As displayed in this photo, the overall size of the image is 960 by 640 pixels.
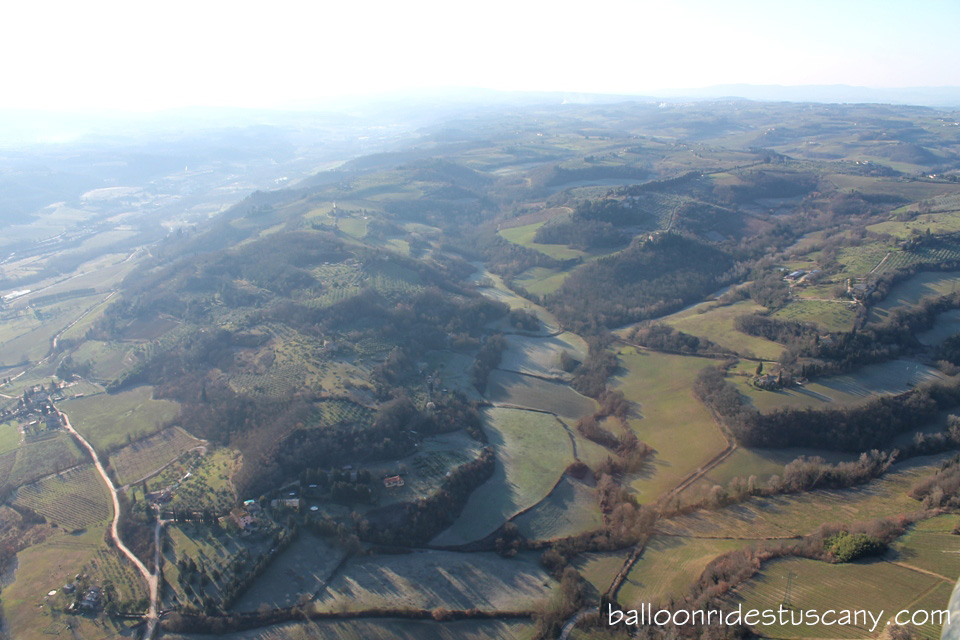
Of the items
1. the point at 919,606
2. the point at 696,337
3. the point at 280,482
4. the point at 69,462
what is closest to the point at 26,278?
the point at 69,462

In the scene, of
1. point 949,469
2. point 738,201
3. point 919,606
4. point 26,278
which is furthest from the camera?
point 738,201

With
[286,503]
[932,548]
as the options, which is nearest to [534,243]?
[286,503]

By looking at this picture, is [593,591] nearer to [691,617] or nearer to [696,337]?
[691,617]

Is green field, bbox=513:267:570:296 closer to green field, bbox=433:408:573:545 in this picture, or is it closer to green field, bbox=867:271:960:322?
green field, bbox=433:408:573:545

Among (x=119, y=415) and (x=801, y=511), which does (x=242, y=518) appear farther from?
(x=801, y=511)

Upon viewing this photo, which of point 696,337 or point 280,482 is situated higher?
point 696,337

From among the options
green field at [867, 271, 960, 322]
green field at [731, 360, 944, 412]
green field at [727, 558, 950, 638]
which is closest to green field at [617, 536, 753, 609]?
green field at [727, 558, 950, 638]

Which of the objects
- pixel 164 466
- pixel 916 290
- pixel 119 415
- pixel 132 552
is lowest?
pixel 132 552
